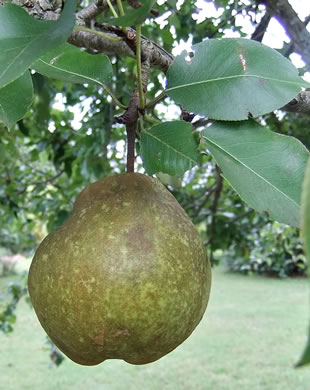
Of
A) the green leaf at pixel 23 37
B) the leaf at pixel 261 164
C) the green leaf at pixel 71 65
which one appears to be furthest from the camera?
the green leaf at pixel 71 65

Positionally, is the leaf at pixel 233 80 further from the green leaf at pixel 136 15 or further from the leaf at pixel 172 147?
the green leaf at pixel 136 15

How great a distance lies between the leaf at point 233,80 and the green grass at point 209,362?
3314mm

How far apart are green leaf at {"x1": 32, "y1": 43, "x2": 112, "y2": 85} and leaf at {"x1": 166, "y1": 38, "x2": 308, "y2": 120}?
14cm

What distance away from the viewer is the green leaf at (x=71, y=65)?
35.1 inches

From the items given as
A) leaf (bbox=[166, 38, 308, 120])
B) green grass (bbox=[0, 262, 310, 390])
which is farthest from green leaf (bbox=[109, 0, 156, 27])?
green grass (bbox=[0, 262, 310, 390])

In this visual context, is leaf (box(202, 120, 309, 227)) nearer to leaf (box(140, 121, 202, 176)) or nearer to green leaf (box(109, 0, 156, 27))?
leaf (box(140, 121, 202, 176))

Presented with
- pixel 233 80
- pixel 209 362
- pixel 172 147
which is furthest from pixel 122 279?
pixel 209 362

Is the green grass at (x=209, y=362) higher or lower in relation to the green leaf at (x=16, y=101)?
lower

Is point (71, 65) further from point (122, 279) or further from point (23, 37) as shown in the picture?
point (122, 279)

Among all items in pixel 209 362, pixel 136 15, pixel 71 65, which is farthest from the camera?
pixel 209 362

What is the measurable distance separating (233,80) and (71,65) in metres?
0.29

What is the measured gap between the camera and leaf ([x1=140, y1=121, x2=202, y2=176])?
868mm

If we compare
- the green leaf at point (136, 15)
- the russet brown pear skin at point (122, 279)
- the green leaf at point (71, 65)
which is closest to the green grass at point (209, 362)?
the russet brown pear skin at point (122, 279)

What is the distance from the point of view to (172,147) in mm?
877
